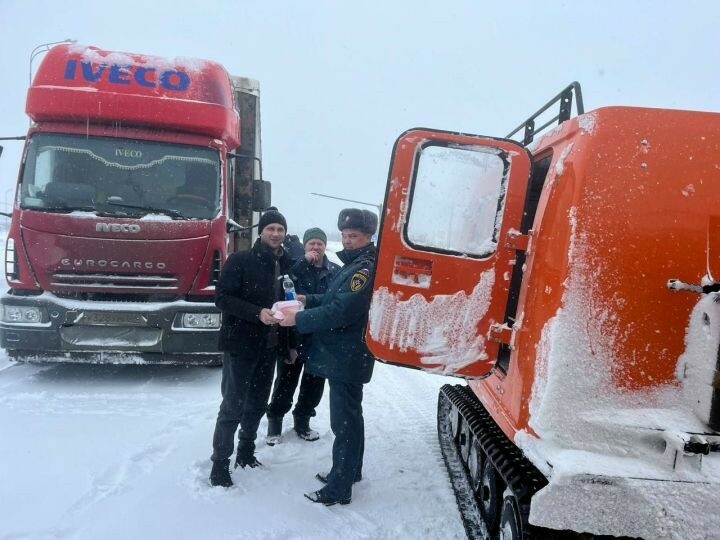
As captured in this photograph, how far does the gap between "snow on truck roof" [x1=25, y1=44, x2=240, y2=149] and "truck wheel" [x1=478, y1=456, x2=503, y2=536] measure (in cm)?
444

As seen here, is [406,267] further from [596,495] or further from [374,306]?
[596,495]

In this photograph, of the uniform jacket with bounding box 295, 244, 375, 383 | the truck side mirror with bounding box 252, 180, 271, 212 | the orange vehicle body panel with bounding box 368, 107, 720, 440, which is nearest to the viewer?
the orange vehicle body panel with bounding box 368, 107, 720, 440

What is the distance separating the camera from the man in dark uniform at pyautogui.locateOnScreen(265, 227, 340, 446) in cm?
432

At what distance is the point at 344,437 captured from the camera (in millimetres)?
3326

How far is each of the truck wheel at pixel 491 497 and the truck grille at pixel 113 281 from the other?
361 centimetres

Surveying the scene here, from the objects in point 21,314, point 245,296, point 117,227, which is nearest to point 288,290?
point 245,296

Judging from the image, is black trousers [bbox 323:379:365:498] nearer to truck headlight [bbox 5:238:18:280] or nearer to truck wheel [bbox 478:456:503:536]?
truck wheel [bbox 478:456:503:536]

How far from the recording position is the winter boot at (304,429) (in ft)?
14.3

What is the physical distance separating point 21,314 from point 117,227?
130 cm

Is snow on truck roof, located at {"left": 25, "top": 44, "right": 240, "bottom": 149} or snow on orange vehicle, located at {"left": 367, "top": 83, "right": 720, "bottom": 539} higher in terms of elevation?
snow on truck roof, located at {"left": 25, "top": 44, "right": 240, "bottom": 149}

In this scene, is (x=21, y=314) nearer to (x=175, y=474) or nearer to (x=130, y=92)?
(x=130, y=92)

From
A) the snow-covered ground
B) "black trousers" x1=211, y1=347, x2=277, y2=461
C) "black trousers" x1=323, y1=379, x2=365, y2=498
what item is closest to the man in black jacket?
"black trousers" x1=211, y1=347, x2=277, y2=461

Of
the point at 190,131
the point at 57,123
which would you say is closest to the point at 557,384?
the point at 190,131

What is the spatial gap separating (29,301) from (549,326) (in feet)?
16.6
